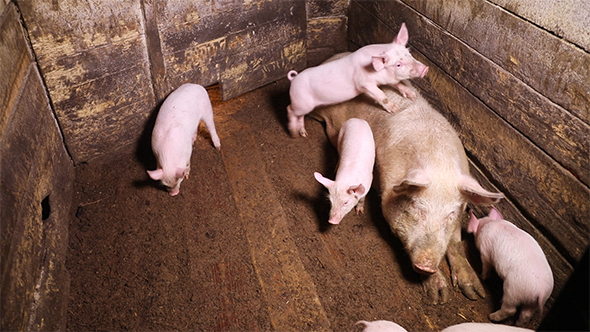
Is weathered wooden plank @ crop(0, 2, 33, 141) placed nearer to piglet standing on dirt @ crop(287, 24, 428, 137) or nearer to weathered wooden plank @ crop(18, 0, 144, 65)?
weathered wooden plank @ crop(18, 0, 144, 65)

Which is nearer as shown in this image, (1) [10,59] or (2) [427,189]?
(1) [10,59]

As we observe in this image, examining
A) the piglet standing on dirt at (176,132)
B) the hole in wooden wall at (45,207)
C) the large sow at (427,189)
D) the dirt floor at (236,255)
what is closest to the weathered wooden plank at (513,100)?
the large sow at (427,189)

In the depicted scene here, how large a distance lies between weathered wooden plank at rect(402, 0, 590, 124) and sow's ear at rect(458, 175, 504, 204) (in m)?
0.63

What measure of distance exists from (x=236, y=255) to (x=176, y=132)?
1.03 meters

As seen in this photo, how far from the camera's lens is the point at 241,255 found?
10.0ft

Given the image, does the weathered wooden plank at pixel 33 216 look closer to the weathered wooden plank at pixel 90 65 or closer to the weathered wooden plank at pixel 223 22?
the weathered wooden plank at pixel 90 65

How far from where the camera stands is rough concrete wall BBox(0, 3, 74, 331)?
6.76 feet

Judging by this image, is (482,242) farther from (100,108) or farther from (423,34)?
(100,108)

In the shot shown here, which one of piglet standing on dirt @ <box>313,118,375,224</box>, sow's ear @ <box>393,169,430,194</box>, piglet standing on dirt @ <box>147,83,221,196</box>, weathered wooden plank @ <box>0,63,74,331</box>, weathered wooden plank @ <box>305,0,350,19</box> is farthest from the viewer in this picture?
weathered wooden plank @ <box>305,0,350,19</box>

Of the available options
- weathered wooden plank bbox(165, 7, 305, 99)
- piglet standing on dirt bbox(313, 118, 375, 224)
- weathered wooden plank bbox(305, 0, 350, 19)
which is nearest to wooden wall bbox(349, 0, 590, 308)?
piglet standing on dirt bbox(313, 118, 375, 224)

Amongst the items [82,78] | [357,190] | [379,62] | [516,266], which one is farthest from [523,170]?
[82,78]

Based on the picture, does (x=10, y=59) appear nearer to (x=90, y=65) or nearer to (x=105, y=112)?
(x=90, y=65)

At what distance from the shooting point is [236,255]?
3057mm

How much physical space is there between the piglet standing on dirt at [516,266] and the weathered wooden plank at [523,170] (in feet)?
0.57
